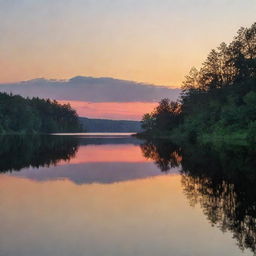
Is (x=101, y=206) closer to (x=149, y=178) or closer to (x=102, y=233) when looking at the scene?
(x=102, y=233)

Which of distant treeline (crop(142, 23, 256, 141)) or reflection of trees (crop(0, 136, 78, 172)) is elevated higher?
distant treeline (crop(142, 23, 256, 141))

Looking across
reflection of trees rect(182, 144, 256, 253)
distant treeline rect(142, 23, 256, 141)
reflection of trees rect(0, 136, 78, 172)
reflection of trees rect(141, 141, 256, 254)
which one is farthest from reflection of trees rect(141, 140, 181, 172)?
distant treeline rect(142, 23, 256, 141)

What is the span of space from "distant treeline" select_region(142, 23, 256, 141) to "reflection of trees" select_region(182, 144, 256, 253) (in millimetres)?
40511

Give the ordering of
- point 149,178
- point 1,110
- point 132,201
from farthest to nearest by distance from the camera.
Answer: point 1,110 → point 149,178 → point 132,201

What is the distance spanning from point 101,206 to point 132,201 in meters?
1.65

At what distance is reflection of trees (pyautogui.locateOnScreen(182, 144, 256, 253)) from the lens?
12.3 meters

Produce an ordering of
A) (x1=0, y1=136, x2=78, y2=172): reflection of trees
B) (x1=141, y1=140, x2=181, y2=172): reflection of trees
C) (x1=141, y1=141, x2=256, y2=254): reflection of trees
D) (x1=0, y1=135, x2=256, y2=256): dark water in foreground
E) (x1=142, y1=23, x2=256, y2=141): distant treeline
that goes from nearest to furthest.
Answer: (x1=0, y1=135, x2=256, y2=256): dark water in foreground < (x1=141, y1=141, x2=256, y2=254): reflection of trees < (x1=0, y1=136, x2=78, y2=172): reflection of trees < (x1=141, y1=140, x2=181, y2=172): reflection of trees < (x1=142, y1=23, x2=256, y2=141): distant treeline

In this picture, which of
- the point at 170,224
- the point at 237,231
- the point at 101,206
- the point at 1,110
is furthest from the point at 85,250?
the point at 1,110

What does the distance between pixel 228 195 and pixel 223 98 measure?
72.7 meters

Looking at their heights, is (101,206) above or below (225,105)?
below

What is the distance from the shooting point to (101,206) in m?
15.7

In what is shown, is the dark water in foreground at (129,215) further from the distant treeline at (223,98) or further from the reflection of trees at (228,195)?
the distant treeline at (223,98)

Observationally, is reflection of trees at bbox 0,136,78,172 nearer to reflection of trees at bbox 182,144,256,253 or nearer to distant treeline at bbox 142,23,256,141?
reflection of trees at bbox 182,144,256,253

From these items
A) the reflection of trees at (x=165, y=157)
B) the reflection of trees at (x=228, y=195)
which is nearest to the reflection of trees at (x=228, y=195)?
the reflection of trees at (x=228, y=195)
